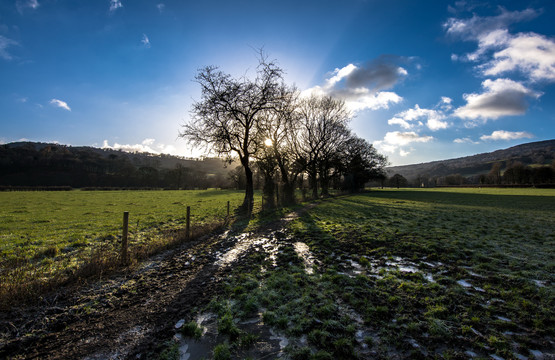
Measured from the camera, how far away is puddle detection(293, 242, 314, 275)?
7.05 m

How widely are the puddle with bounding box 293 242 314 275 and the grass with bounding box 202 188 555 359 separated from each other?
0.24 m

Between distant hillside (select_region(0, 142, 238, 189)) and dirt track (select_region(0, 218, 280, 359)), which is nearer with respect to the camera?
dirt track (select_region(0, 218, 280, 359))

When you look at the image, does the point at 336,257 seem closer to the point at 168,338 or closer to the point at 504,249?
the point at 168,338

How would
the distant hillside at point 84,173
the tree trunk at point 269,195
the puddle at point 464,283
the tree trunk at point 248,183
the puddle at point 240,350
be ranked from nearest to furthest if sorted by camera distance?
the puddle at point 240,350 < the puddle at point 464,283 < the tree trunk at point 248,183 < the tree trunk at point 269,195 < the distant hillside at point 84,173

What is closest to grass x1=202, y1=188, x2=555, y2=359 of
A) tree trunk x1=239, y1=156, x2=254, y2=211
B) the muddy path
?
the muddy path

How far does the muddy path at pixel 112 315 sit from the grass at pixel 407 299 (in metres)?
1.01

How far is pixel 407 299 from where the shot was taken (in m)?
4.88

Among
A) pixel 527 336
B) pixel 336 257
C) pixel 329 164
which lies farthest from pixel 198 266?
pixel 329 164

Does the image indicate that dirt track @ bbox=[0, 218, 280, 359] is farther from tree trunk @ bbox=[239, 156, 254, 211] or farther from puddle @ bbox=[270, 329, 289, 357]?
tree trunk @ bbox=[239, 156, 254, 211]

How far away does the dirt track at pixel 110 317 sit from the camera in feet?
12.1

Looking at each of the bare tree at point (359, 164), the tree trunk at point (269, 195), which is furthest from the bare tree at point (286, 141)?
the bare tree at point (359, 164)

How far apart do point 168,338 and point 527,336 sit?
5955 mm

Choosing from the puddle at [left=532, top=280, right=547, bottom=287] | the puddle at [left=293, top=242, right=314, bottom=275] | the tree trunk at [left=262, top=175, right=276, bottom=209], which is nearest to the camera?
the puddle at [left=532, top=280, right=547, bottom=287]

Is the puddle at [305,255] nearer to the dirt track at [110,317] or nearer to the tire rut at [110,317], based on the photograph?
the dirt track at [110,317]
